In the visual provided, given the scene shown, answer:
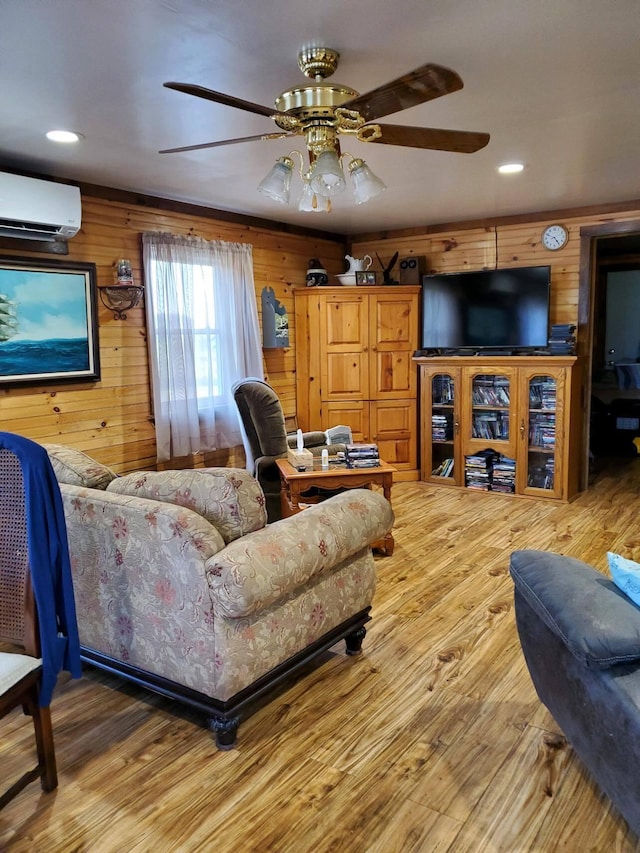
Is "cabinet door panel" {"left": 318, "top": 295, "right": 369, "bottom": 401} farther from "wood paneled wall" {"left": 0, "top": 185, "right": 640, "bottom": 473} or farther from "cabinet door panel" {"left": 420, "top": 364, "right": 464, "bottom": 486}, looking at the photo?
"cabinet door panel" {"left": 420, "top": 364, "right": 464, "bottom": 486}

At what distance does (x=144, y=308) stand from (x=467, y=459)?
3.04 meters

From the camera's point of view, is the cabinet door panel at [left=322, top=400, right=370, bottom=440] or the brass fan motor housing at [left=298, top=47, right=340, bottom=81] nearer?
the brass fan motor housing at [left=298, top=47, right=340, bottom=81]

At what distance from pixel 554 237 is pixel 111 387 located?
377 centimetres

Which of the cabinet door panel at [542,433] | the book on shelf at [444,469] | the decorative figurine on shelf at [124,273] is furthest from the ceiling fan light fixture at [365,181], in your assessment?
the book on shelf at [444,469]

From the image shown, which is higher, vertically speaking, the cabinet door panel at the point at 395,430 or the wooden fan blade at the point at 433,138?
the wooden fan blade at the point at 433,138

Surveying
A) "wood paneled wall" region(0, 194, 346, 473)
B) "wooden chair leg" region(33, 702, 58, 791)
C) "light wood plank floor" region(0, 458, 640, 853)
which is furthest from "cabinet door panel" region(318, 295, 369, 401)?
"wooden chair leg" region(33, 702, 58, 791)

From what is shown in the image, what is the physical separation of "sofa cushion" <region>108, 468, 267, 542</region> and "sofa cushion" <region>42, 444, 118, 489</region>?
0.88 ft

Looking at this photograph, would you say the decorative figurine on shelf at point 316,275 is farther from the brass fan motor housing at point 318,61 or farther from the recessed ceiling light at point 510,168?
the brass fan motor housing at point 318,61

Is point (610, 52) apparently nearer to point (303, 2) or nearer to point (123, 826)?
point (303, 2)

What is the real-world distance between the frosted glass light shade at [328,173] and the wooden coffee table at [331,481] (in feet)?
6.34

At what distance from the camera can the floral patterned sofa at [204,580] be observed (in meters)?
2.01

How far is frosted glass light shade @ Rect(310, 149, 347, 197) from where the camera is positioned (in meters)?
2.20

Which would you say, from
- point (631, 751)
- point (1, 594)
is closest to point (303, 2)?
point (1, 594)

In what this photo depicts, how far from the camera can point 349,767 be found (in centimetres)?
202
